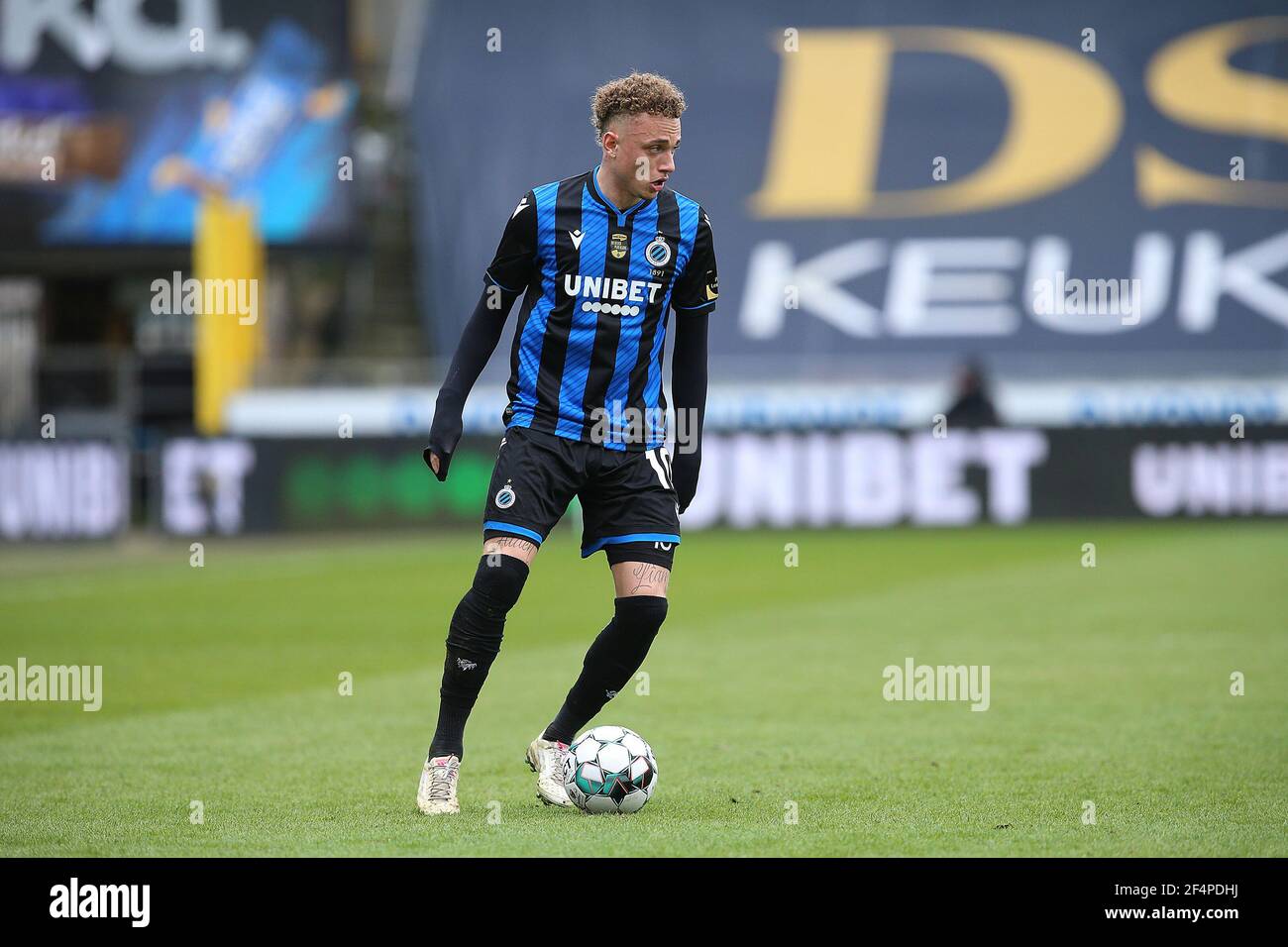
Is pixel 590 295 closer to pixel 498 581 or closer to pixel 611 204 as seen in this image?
pixel 611 204

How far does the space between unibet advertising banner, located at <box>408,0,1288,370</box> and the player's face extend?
821 inches

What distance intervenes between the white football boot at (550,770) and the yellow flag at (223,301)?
59.7 ft

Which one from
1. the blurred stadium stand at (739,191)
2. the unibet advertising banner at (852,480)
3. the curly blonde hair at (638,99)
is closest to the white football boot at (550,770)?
the curly blonde hair at (638,99)

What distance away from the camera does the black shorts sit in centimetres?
581

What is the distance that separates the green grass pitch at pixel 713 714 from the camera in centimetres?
551

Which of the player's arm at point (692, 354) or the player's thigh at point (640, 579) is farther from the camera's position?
the player's arm at point (692, 354)

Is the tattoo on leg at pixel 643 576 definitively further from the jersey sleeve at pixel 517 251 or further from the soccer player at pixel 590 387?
the jersey sleeve at pixel 517 251

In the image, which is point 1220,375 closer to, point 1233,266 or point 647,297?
point 1233,266

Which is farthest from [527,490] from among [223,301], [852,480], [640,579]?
[223,301]

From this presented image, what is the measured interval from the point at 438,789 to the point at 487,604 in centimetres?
61

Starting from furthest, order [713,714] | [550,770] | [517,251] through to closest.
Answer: [713,714]
[550,770]
[517,251]

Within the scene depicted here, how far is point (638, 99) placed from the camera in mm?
5734

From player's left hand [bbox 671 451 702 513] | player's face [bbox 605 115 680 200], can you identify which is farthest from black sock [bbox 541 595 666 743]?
player's face [bbox 605 115 680 200]
